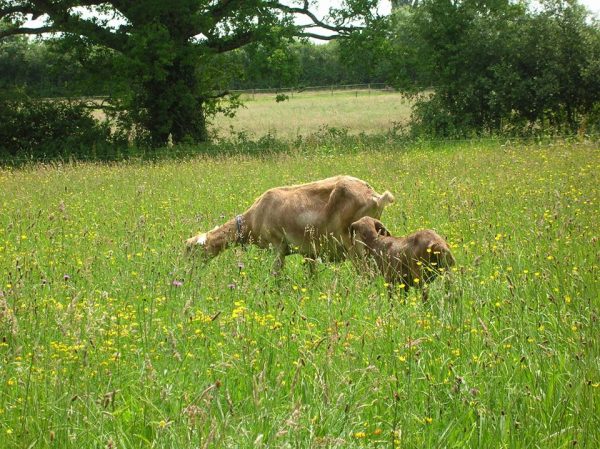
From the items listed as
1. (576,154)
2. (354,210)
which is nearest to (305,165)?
(576,154)

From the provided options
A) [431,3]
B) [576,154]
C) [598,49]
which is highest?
[431,3]

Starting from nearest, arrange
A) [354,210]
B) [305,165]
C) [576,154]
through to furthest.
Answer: [354,210] → [576,154] → [305,165]

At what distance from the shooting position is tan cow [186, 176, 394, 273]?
799 cm

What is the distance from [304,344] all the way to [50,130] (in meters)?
23.0

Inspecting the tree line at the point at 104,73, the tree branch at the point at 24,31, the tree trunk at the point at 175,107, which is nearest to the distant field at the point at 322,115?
the tree trunk at the point at 175,107

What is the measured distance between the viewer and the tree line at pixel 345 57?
2342 cm

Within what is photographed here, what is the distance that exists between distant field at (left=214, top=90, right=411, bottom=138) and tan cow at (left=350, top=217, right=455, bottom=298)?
19873mm

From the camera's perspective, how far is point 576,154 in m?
14.6

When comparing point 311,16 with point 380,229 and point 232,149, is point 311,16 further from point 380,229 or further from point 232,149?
point 380,229

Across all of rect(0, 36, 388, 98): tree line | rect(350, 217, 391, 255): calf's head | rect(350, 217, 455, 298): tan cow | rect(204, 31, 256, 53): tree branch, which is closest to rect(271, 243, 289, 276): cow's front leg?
rect(350, 217, 391, 255): calf's head

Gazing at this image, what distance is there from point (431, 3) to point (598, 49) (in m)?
5.50

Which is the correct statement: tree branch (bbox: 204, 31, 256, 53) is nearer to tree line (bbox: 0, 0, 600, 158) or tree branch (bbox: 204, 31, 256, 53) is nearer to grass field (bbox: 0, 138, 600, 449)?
tree line (bbox: 0, 0, 600, 158)

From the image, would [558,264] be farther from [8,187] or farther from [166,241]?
[8,187]

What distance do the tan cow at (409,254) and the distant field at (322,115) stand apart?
19873mm
